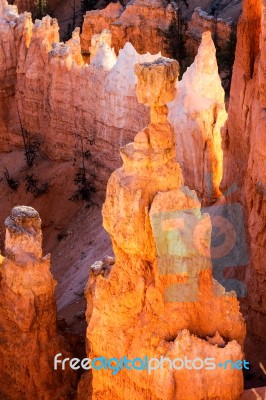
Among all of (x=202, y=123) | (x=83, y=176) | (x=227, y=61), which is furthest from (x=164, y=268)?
(x=227, y=61)

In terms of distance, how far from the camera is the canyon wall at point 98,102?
50.9ft

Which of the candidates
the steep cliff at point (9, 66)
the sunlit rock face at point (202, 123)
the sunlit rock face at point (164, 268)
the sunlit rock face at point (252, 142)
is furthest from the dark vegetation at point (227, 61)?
the sunlit rock face at point (164, 268)

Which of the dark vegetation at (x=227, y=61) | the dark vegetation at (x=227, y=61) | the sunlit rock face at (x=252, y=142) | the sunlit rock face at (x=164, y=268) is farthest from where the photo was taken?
the dark vegetation at (x=227, y=61)

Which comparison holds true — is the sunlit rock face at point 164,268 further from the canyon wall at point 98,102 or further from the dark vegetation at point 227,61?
the dark vegetation at point 227,61

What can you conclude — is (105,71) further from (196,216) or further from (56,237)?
(196,216)

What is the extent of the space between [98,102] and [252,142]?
7.55 m

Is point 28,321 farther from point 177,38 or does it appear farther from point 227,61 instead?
point 177,38

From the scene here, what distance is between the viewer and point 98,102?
19406mm

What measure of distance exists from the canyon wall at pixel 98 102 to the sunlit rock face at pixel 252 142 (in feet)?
2.85

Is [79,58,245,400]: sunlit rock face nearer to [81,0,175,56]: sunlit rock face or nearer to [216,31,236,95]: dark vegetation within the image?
[216,31,236,95]: dark vegetation

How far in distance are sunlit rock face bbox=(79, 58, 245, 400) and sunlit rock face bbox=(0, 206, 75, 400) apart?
3.52 metres

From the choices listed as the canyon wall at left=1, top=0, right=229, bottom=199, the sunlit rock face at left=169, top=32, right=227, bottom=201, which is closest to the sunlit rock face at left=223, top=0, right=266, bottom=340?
the sunlit rock face at left=169, top=32, right=227, bottom=201

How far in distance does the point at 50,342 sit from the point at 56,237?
758 centimetres

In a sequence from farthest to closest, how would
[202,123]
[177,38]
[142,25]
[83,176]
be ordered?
[142,25] → [177,38] → [83,176] → [202,123]
